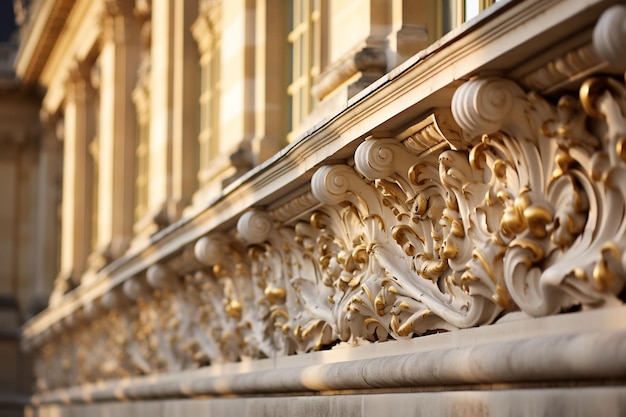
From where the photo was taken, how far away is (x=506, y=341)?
6.06 metres

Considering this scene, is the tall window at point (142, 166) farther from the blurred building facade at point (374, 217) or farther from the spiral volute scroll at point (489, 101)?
the spiral volute scroll at point (489, 101)

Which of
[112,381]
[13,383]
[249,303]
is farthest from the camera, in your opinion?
[13,383]

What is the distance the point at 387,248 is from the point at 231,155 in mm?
4559

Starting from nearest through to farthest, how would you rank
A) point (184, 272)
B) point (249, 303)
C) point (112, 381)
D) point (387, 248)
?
point (387, 248)
point (249, 303)
point (184, 272)
point (112, 381)

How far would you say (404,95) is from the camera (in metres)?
6.66

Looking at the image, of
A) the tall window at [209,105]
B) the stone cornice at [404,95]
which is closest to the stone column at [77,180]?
the tall window at [209,105]

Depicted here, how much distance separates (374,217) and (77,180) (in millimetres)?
16742

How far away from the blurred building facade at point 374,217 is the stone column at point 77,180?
177 inches

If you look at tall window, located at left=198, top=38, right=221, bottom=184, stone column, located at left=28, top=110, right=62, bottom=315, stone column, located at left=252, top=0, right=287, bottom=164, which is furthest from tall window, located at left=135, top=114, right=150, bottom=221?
stone column, located at left=28, top=110, right=62, bottom=315

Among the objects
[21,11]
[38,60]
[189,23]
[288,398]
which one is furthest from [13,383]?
[288,398]

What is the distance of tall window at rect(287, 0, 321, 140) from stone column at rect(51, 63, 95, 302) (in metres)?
12.0

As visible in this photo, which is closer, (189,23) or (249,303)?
(249,303)

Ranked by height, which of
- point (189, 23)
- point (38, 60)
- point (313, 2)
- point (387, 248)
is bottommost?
point (387, 248)

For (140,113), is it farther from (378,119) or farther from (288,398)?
(378,119)
